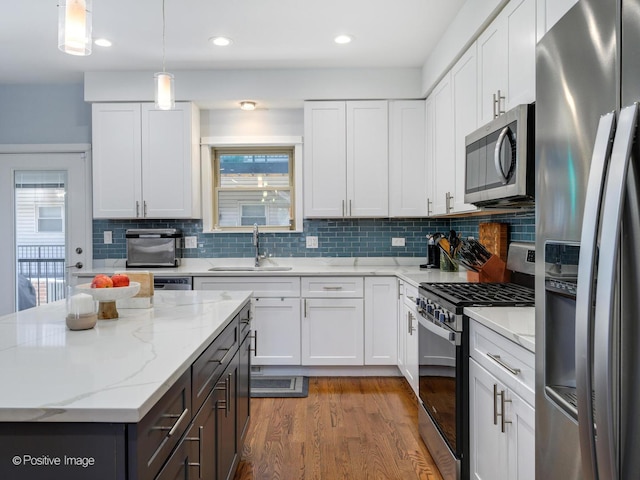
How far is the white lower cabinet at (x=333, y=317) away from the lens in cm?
361

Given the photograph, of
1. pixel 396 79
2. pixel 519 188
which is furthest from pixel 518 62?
pixel 396 79

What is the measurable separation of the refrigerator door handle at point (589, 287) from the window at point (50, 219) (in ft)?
14.9

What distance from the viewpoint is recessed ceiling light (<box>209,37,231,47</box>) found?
3209 mm

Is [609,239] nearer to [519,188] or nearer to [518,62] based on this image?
[519,188]

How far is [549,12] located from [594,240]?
1.42m

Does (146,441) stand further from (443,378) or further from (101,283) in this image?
(443,378)

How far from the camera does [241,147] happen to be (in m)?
4.25

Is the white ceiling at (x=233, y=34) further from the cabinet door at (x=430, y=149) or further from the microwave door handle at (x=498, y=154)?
the microwave door handle at (x=498, y=154)

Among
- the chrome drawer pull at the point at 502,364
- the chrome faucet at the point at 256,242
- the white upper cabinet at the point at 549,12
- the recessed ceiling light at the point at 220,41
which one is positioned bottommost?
the chrome drawer pull at the point at 502,364

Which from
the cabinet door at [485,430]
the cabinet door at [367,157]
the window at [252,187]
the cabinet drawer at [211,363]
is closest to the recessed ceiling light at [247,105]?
the window at [252,187]

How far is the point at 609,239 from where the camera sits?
0.74 m

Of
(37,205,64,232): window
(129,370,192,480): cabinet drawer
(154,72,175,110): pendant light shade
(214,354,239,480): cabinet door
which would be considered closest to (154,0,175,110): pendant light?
(154,72,175,110): pendant light shade

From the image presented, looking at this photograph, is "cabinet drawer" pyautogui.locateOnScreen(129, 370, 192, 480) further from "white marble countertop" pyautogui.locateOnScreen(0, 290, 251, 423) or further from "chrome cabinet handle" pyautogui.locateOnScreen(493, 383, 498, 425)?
"chrome cabinet handle" pyautogui.locateOnScreen(493, 383, 498, 425)

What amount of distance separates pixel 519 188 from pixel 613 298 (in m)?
1.20
